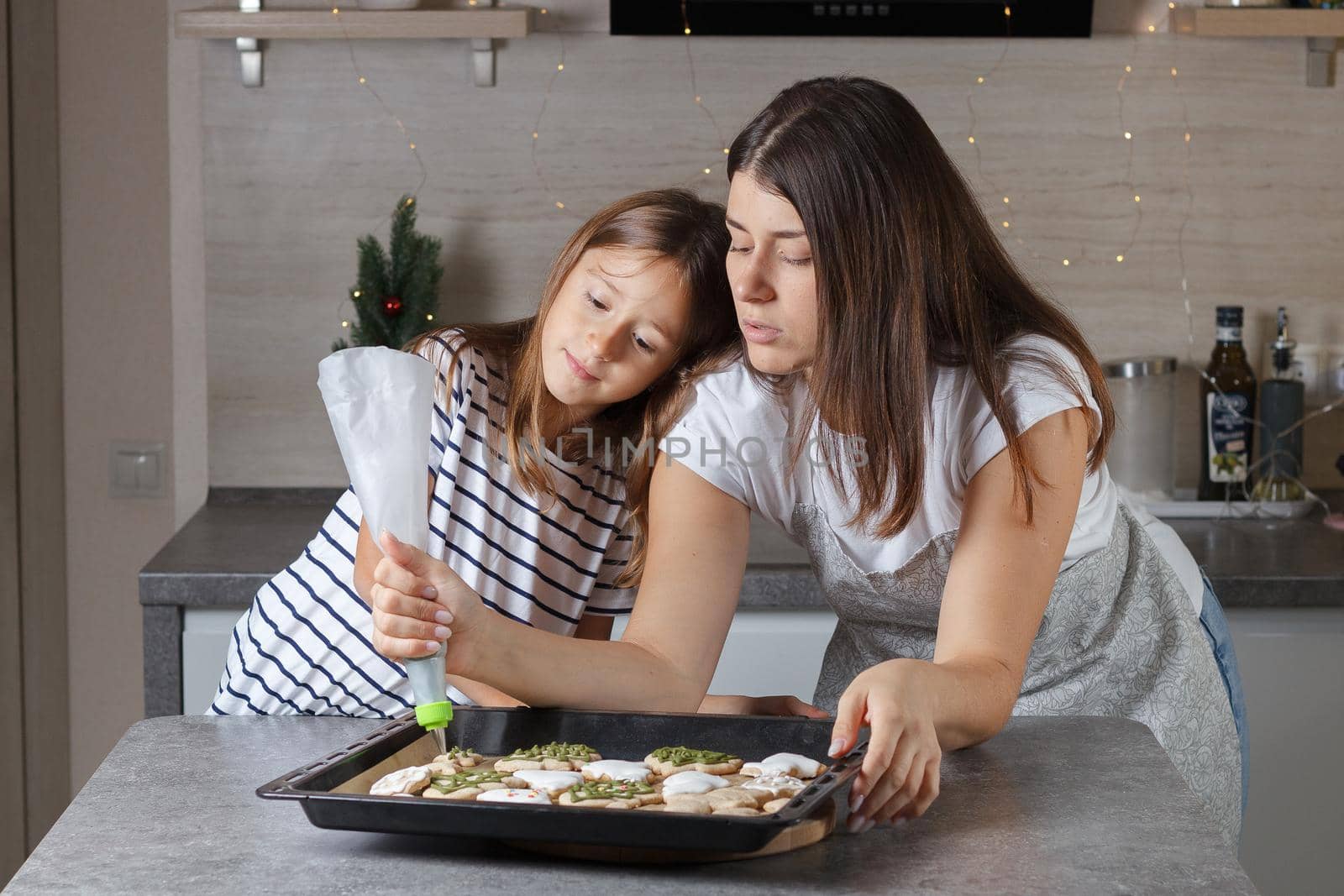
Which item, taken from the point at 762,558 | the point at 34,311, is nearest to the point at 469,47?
the point at 34,311

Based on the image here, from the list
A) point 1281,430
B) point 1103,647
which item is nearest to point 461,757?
point 1103,647

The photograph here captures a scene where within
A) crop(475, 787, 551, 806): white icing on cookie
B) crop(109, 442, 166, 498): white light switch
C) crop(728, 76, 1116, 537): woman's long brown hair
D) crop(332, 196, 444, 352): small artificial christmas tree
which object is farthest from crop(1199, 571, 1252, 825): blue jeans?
crop(109, 442, 166, 498): white light switch

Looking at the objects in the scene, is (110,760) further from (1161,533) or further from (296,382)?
(296,382)

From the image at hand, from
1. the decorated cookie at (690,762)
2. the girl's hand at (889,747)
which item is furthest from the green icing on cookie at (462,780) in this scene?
the girl's hand at (889,747)

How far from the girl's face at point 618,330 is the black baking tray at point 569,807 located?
0.38 m

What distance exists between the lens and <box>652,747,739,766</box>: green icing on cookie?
900 millimetres

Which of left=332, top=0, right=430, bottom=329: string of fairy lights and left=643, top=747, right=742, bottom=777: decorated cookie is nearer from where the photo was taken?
left=643, top=747, right=742, bottom=777: decorated cookie

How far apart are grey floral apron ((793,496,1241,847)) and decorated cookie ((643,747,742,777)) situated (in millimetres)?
344

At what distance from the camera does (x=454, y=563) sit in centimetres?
136

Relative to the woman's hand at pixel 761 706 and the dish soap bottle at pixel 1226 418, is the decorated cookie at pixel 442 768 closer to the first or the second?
the woman's hand at pixel 761 706

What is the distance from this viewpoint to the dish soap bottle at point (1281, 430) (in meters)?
2.18

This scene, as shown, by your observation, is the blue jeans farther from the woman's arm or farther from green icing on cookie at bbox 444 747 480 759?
green icing on cookie at bbox 444 747 480 759

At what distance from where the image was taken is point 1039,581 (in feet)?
3.54

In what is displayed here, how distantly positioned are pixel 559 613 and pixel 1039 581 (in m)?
0.51
